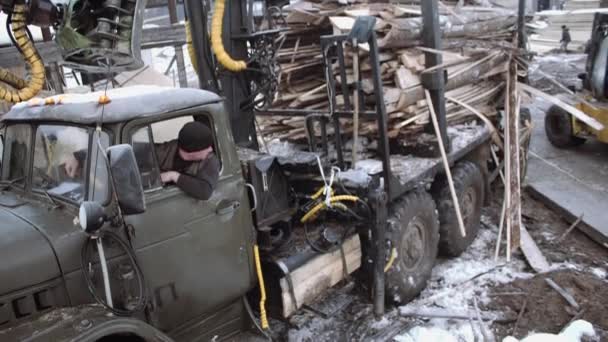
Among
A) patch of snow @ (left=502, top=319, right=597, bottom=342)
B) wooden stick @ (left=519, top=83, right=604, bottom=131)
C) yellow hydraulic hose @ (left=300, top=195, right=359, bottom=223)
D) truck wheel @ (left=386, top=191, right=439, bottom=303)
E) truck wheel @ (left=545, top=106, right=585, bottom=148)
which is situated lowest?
truck wheel @ (left=545, top=106, right=585, bottom=148)

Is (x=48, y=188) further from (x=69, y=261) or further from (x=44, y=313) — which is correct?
(x=44, y=313)

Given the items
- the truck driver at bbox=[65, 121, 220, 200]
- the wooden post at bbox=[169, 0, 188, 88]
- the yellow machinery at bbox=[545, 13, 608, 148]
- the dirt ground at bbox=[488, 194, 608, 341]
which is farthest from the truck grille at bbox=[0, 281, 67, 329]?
the yellow machinery at bbox=[545, 13, 608, 148]

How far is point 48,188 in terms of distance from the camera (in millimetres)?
3854

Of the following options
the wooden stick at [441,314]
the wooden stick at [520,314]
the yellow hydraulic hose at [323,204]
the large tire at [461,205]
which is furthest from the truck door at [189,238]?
the large tire at [461,205]

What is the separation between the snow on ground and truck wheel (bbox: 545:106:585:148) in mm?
5781

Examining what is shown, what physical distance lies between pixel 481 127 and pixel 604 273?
2472 millimetres

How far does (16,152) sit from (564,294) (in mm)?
5313

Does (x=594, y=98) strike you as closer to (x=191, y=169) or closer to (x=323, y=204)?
(x=323, y=204)

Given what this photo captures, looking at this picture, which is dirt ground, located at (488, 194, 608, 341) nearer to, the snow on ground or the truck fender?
the snow on ground

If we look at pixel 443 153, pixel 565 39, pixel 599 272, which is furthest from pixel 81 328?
pixel 565 39

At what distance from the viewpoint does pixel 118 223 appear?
3.54m

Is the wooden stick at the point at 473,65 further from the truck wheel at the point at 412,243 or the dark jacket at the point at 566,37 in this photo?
the dark jacket at the point at 566,37

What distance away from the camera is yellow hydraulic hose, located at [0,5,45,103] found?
443 cm

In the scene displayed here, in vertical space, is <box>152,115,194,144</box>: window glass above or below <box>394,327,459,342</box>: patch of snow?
above
